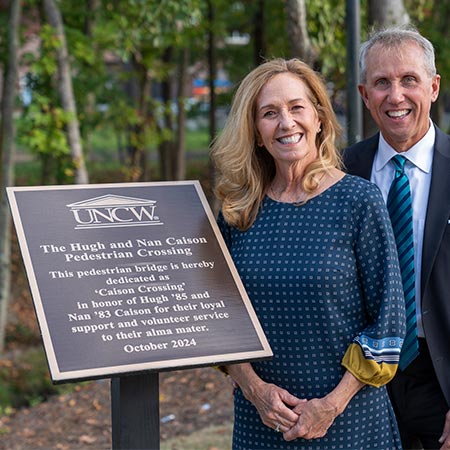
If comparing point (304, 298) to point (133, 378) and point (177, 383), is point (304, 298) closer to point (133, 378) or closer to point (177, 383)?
point (133, 378)

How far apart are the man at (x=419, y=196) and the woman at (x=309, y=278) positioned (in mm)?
259

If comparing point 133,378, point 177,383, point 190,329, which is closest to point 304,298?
point 190,329

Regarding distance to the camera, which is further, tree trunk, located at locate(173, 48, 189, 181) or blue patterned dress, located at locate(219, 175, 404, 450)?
tree trunk, located at locate(173, 48, 189, 181)

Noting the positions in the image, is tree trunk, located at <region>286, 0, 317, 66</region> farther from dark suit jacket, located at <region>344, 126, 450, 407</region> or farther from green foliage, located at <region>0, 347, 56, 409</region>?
dark suit jacket, located at <region>344, 126, 450, 407</region>

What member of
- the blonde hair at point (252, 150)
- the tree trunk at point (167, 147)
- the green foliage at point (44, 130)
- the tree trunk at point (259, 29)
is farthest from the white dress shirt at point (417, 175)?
the tree trunk at point (167, 147)

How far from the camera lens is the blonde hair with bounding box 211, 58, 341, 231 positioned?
3471mm

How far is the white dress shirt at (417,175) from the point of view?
3570mm

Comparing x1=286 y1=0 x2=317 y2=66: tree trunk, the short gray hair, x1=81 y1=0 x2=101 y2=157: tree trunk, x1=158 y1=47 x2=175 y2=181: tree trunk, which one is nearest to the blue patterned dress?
the short gray hair

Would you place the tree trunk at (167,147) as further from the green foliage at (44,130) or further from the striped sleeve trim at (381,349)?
the striped sleeve trim at (381,349)

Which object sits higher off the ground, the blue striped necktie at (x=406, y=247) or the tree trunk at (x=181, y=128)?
the blue striped necktie at (x=406, y=247)

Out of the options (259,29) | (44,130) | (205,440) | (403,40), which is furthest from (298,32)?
(259,29)

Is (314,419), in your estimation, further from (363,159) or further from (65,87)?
(65,87)

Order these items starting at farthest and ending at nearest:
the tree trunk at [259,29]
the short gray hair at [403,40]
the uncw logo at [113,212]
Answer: the tree trunk at [259,29], the short gray hair at [403,40], the uncw logo at [113,212]

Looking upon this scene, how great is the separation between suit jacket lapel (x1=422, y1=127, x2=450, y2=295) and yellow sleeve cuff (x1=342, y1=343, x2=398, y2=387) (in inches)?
17.4
